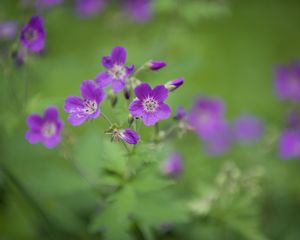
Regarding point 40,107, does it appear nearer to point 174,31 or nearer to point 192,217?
point 192,217

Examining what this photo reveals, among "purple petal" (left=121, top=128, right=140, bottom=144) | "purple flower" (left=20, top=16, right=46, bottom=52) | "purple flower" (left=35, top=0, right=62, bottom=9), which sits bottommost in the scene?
"purple petal" (left=121, top=128, right=140, bottom=144)

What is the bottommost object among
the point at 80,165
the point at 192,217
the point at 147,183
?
the point at 192,217

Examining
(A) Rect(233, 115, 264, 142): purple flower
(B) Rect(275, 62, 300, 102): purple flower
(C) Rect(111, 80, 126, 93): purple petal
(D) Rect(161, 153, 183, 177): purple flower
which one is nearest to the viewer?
(C) Rect(111, 80, 126, 93): purple petal

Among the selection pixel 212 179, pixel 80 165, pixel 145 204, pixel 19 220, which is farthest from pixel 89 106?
pixel 212 179

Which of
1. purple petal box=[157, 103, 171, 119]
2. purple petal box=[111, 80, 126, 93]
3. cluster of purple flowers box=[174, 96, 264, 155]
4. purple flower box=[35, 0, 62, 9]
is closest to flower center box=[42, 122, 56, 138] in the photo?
purple petal box=[111, 80, 126, 93]

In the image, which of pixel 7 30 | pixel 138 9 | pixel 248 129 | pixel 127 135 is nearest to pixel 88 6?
pixel 138 9

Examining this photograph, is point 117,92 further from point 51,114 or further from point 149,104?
point 51,114

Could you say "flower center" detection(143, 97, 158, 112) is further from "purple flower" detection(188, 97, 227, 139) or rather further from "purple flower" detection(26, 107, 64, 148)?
"purple flower" detection(188, 97, 227, 139)
